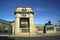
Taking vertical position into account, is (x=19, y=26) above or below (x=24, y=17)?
below

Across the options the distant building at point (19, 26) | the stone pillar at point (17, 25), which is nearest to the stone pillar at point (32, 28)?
the distant building at point (19, 26)

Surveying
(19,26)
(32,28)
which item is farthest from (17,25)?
(32,28)

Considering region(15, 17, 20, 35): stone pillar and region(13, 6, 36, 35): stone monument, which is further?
region(13, 6, 36, 35): stone monument

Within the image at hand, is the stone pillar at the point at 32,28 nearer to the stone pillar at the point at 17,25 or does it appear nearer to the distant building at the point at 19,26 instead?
the distant building at the point at 19,26

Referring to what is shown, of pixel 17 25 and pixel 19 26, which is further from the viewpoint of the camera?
pixel 19 26

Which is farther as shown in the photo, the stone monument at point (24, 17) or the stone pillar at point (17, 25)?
the stone monument at point (24, 17)

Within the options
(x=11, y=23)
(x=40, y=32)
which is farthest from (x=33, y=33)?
(x=11, y=23)

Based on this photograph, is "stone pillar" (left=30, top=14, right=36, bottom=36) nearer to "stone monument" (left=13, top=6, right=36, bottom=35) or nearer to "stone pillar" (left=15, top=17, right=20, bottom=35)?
"stone monument" (left=13, top=6, right=36, bottom=35)

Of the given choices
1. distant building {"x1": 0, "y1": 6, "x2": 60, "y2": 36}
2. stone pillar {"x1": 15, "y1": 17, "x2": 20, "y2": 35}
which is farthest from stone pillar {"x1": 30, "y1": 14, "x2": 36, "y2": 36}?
stone pillar {"x1": 15, "y1": 17, "x2": 20, "y2": 35}

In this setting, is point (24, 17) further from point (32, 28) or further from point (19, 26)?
point (32, 28)

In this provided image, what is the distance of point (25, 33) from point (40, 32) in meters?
5.06

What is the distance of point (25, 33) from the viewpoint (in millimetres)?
34188

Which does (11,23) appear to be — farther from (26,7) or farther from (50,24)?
(50,24)

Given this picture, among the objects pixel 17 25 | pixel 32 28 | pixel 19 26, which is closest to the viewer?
pixel 32 28
